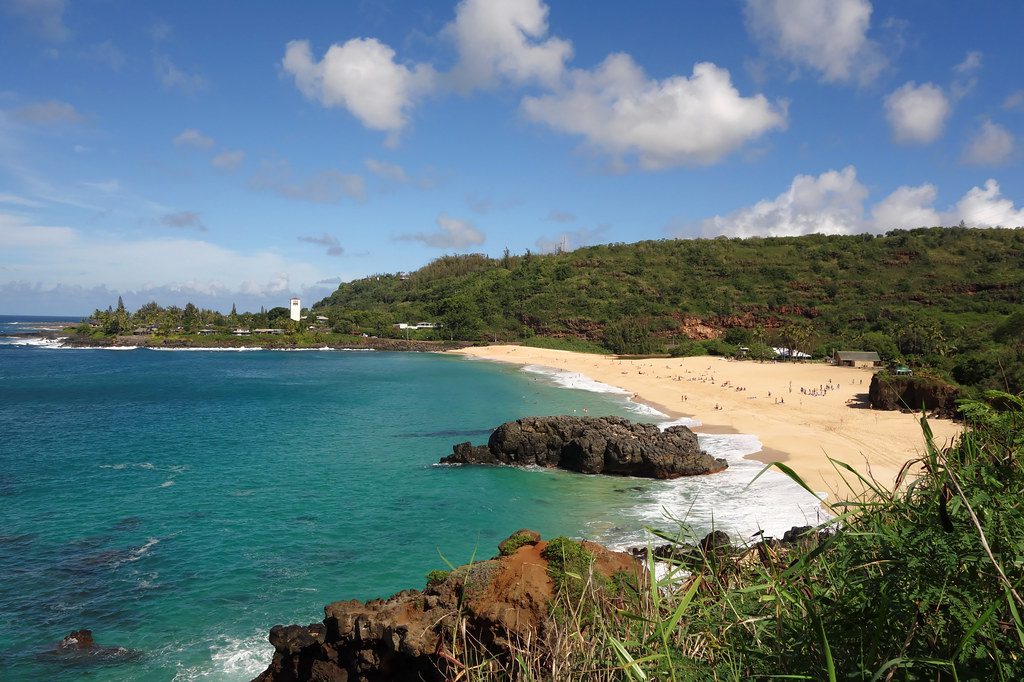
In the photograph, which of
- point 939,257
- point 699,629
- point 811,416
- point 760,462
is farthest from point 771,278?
point 699,629

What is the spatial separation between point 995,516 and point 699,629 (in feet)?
5.17

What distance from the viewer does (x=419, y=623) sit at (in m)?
9.42

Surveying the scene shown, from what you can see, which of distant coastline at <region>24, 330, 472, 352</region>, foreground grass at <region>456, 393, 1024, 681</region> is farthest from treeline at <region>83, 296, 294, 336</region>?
foreground grass at <region>456, 393, 1024, 681</region>

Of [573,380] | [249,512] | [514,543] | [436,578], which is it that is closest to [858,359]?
[573,380]

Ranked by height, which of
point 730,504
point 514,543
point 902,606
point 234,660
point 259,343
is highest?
point 902,606

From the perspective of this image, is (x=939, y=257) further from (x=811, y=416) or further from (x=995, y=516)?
(x=995, y=516)

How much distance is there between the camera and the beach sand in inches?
987

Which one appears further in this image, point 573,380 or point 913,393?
point 573,380

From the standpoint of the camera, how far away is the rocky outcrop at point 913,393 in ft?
103

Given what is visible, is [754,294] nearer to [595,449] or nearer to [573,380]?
[573,380]

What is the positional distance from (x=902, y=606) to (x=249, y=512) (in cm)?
2139

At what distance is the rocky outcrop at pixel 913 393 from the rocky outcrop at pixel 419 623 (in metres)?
26.2

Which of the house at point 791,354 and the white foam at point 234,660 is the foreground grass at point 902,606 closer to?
the white foam at point 234,660

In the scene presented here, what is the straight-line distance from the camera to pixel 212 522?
19.5 m
